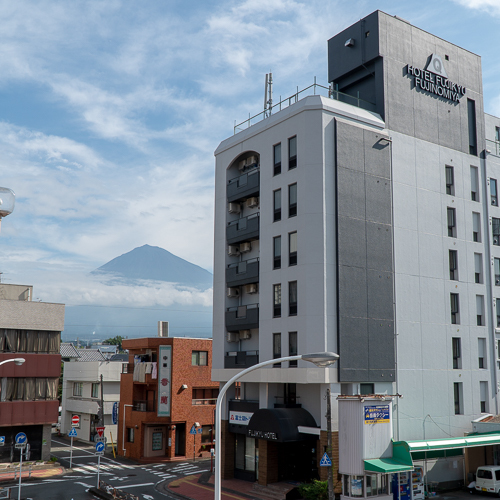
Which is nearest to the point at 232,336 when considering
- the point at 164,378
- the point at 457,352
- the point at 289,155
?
the point at 164,378

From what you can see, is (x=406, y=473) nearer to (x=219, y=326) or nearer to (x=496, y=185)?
(x=219, y=326)

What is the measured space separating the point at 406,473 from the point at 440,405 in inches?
289

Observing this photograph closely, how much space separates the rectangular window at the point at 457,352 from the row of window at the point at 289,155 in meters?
18.6

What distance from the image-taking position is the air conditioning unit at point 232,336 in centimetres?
4506

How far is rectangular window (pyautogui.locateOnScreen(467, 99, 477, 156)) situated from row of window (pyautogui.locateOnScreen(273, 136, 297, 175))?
56.1 ft

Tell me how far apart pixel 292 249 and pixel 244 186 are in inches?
321

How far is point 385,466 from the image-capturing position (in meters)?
32.1

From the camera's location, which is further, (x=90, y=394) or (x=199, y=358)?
(x=90, y=394)

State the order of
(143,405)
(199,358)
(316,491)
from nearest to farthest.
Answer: (316,491), (143,405), (199,358)

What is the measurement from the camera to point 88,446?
217ft

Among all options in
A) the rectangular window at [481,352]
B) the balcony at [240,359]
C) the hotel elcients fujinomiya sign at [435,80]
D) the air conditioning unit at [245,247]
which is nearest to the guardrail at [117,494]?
the balcony at [240,359]

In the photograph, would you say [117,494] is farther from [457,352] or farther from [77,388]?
[77,388]

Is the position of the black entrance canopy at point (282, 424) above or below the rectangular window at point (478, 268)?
below

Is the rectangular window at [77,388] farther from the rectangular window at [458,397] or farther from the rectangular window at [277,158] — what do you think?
the rectangular window at [458,397]
